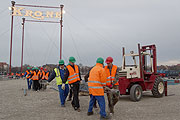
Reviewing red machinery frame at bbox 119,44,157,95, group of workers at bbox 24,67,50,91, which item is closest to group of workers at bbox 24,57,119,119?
red machinery frame at bbox 119,44,157,95

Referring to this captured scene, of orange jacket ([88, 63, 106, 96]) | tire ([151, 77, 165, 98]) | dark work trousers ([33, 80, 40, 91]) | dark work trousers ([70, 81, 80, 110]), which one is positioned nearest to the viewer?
orange jacket ([88, 63, 106, 96])

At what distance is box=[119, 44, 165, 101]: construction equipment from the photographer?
9086 millimetres

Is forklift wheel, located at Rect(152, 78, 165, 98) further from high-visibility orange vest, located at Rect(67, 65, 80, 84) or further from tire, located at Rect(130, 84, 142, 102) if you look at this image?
high-visibility orange vest, located at Rect(67, 65, 80, 84)

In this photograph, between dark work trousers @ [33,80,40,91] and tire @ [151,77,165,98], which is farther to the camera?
dark work trousers @ [33,80,40,91]

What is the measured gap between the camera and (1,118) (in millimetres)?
5863

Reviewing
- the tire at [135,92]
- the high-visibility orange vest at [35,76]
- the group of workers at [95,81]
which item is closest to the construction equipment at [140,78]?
the tire at [135,92]

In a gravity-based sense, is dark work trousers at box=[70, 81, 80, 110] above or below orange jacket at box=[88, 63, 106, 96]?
below

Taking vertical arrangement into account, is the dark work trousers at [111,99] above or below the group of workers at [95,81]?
below

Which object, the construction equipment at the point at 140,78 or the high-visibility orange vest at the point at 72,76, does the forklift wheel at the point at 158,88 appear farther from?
A: the high-visibility orange vest at the point at 72,76

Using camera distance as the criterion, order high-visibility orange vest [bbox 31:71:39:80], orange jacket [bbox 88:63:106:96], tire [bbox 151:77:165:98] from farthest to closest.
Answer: high-visibility orange vest [bbox 31:71:39:80] < tire [bbox 151:77:165:98] < orange jacket [bbox 88:63:106:96]

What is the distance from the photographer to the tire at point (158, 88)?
33.1ft

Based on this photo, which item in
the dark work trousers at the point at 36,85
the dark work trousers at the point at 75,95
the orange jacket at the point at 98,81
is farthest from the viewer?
the dark work trousers at the point at 36,85

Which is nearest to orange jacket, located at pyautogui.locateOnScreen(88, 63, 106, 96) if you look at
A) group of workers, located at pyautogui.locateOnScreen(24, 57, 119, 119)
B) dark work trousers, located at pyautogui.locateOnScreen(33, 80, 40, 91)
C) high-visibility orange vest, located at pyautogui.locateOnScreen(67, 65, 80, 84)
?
group of workers, located at pyautogui.locateOnScreen(24, 57, 119, 119)

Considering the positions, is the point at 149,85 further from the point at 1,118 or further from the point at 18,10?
the point at 18,10
